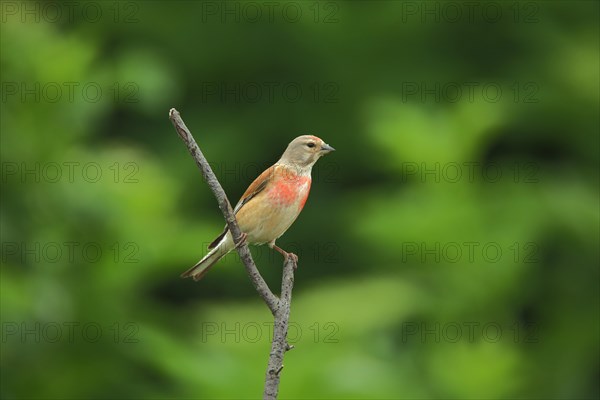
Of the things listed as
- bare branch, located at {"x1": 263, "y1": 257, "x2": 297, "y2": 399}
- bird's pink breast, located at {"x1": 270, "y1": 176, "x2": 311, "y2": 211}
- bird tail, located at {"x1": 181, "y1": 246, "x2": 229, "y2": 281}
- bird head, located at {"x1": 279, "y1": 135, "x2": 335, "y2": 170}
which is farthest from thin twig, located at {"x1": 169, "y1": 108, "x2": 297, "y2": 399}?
bird head, located at {"x1": 279, "y1": 135, "x2": 335, "y2": 170}

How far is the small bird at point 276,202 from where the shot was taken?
5383mm

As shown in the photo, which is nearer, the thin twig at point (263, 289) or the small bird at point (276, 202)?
the thin twig at point (263, 289)

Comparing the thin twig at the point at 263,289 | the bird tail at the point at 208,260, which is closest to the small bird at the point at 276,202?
the bird tail at the point at 208,260

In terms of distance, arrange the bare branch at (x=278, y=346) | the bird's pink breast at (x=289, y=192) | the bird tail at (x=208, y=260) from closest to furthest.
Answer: the bare branch at (x=278, y=346) < the bird tail at (x=208, y=260) < the bird's pink breast at (x=289, y=192)

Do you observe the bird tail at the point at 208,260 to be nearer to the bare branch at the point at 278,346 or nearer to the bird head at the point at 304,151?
the bird head at the point at 304,151

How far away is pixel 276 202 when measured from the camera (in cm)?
543

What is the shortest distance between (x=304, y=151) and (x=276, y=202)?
1.11ft

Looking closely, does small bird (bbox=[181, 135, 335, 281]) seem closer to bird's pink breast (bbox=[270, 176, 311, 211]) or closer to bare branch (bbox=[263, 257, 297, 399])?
bird's pink breast (bbox=[270, 176, 311, 211])

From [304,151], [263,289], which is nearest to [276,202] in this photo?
[304,151]

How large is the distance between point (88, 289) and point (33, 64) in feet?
6.80

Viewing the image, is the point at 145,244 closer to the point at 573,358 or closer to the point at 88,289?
the point at 88,289

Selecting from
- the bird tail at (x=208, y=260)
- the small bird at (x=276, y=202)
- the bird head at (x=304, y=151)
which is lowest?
the bird tail at (x=208, y=260)

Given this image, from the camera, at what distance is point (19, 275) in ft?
24.7

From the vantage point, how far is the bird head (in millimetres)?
5539
